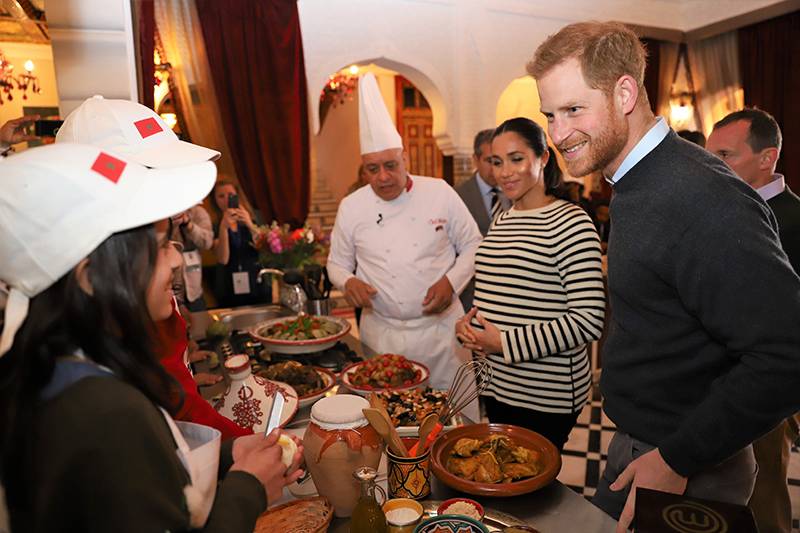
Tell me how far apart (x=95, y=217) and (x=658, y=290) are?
94 cm

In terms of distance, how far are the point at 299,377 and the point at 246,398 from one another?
0.35 meters

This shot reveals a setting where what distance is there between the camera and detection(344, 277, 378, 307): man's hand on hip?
2.27 m

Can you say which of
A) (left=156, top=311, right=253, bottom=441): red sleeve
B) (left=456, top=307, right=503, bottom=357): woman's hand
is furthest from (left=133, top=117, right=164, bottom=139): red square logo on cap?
(left=456, top=307, right=503, bottom=357): woman's hand

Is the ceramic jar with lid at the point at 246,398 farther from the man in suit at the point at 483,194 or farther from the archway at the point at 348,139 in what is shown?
the archway at the point at 348,139

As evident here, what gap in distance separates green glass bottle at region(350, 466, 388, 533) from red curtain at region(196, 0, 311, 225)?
13.6 feet

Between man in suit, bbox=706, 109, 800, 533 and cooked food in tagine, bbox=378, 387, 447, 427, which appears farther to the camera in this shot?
man in suit, bbox=706, 109, 800, 533

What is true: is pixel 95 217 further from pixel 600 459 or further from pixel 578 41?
pixel 600 459

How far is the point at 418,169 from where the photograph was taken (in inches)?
368

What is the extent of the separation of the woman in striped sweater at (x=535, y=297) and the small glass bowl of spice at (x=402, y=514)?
0.73 meters

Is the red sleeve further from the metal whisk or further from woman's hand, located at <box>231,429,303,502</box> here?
the metal whisk

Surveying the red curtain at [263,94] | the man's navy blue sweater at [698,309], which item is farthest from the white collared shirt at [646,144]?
the red curtain at [263,94]

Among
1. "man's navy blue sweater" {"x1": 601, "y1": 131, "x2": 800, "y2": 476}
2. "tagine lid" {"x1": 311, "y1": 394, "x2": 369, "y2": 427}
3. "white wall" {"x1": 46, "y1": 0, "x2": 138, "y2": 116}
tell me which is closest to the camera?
"man's navy blue sweater" {"x1": 601, "y1": 131, "x2": 800, "y2": 476}

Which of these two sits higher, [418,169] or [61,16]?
[61,16]

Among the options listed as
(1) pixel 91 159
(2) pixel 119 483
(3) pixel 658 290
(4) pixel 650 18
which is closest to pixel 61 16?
(1) pixel 91 159
